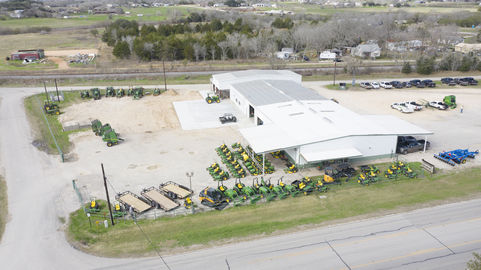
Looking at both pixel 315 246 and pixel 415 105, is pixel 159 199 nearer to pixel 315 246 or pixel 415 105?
pixel 315 246

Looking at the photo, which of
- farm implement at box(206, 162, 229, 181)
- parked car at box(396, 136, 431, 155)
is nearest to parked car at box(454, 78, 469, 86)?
parked car at box(396, 136, 431, 155)

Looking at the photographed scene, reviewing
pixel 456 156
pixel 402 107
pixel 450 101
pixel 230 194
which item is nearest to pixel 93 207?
pixel 230 194

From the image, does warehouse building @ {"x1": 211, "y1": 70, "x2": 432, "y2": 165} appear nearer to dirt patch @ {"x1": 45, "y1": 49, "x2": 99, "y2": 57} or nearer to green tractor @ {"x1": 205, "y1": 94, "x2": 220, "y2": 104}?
green tractor @ {"x1": 205, "y1": 94, "x2": 220, "y2": 104}

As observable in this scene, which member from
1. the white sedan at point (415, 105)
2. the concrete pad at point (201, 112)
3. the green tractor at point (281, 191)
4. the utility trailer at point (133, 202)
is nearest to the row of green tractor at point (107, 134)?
the concrete pad at point (201, 112)

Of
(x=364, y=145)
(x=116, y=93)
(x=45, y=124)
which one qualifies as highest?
(x=116, y=93)

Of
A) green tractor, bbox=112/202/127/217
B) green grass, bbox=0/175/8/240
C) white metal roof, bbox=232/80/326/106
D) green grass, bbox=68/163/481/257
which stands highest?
white metal roof, bbox=232/80/326/106

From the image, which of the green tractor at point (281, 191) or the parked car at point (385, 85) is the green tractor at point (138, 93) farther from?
the parked car at point (385, 85)
